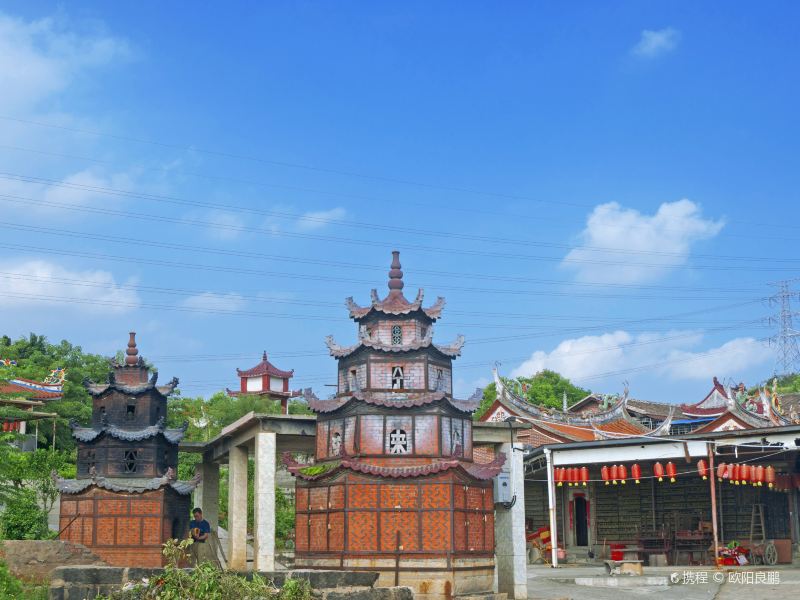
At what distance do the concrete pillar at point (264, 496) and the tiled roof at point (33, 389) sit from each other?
105ft

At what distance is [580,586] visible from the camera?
28.4m

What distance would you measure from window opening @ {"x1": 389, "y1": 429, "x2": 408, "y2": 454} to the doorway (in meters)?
19.4

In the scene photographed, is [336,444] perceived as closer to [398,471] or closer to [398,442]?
[398,442]

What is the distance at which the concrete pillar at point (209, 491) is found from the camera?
3456 centimetres

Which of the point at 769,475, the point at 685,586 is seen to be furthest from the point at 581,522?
the point at 685,586

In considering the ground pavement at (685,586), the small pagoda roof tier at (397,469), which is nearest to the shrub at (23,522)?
the small pagoda roof tier at (397,469)

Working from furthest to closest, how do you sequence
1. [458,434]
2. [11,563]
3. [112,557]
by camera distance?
[112,557]
[458,434]
[11,563]

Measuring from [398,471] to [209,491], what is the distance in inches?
492

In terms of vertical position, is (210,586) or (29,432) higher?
(29,432)

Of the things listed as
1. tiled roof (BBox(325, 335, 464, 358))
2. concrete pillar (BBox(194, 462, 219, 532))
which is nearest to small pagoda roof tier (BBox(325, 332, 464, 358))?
tiled roof (BBox(325, 335, 464, 358))

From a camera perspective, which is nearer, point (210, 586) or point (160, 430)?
point (210, 586)

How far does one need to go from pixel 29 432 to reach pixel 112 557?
29.2m

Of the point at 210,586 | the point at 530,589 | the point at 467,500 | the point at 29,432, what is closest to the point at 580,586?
the point at 530,589

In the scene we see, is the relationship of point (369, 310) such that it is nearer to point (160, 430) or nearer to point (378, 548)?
point (378, 548)
